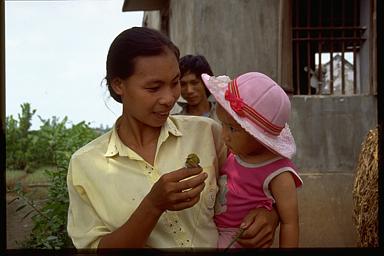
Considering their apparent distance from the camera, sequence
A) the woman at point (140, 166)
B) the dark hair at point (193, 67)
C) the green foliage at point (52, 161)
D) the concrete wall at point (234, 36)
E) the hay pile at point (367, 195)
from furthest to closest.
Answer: the concrete wall at point (234, 36)
the green foliage at point (52, 161)
the dark hair at point (193, 67)
the hay pile at point (367, 195)
the woman at point (140, 166)

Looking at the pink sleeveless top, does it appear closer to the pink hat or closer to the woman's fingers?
the pink hat

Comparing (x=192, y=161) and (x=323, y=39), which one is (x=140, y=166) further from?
(x=323, y=39)

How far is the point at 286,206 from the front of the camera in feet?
3.75

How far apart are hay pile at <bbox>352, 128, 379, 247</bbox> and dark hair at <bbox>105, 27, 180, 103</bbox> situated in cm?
156

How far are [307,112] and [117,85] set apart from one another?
2358mm

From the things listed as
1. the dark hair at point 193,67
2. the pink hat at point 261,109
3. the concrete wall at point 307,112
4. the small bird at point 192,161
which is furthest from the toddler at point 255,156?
the concrete wall at point 307,112

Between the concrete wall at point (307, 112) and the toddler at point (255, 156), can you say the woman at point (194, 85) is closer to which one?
the concrete wall at point (307, 112)

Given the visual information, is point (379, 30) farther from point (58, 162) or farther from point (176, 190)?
point (58, 162)

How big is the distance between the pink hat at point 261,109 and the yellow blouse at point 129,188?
0.10m

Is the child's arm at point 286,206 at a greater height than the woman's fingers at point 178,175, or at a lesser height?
lesser

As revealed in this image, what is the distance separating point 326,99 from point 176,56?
7.81 ft

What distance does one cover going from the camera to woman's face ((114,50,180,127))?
111cm

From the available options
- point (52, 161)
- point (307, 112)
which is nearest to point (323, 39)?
point (307, 112)

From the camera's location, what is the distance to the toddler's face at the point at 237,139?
3.81 feet
